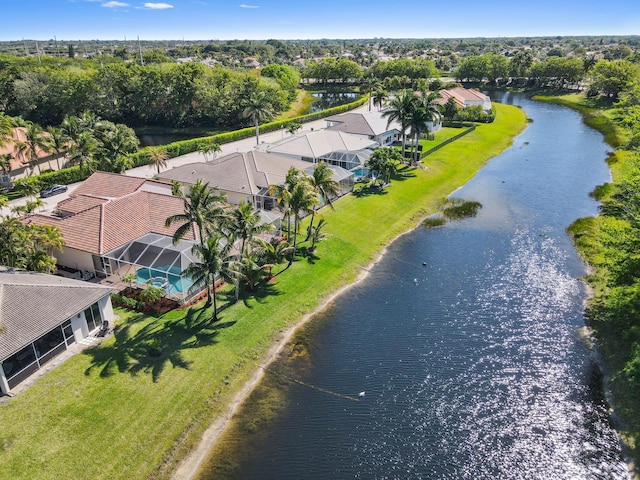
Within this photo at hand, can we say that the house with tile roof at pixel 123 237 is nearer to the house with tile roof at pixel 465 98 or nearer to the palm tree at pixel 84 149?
the palm tree at pixel 84 149

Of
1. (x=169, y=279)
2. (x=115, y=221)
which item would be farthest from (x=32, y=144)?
(x=169, y=279)

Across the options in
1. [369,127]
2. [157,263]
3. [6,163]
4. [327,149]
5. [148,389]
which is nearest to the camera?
[148,389]

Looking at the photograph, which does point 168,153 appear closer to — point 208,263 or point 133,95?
point 133,95

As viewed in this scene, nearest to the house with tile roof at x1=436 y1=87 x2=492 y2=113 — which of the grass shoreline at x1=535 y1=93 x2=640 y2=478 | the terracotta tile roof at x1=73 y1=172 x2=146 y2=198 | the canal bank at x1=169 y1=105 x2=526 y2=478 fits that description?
the canal bank at x1=169 y1=105 x2=526 y2=478

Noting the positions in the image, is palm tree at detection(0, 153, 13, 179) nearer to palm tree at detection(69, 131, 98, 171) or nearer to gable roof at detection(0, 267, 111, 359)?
palm tree at detection(69, 131, 98, 171)

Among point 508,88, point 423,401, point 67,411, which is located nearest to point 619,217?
point 423,401
